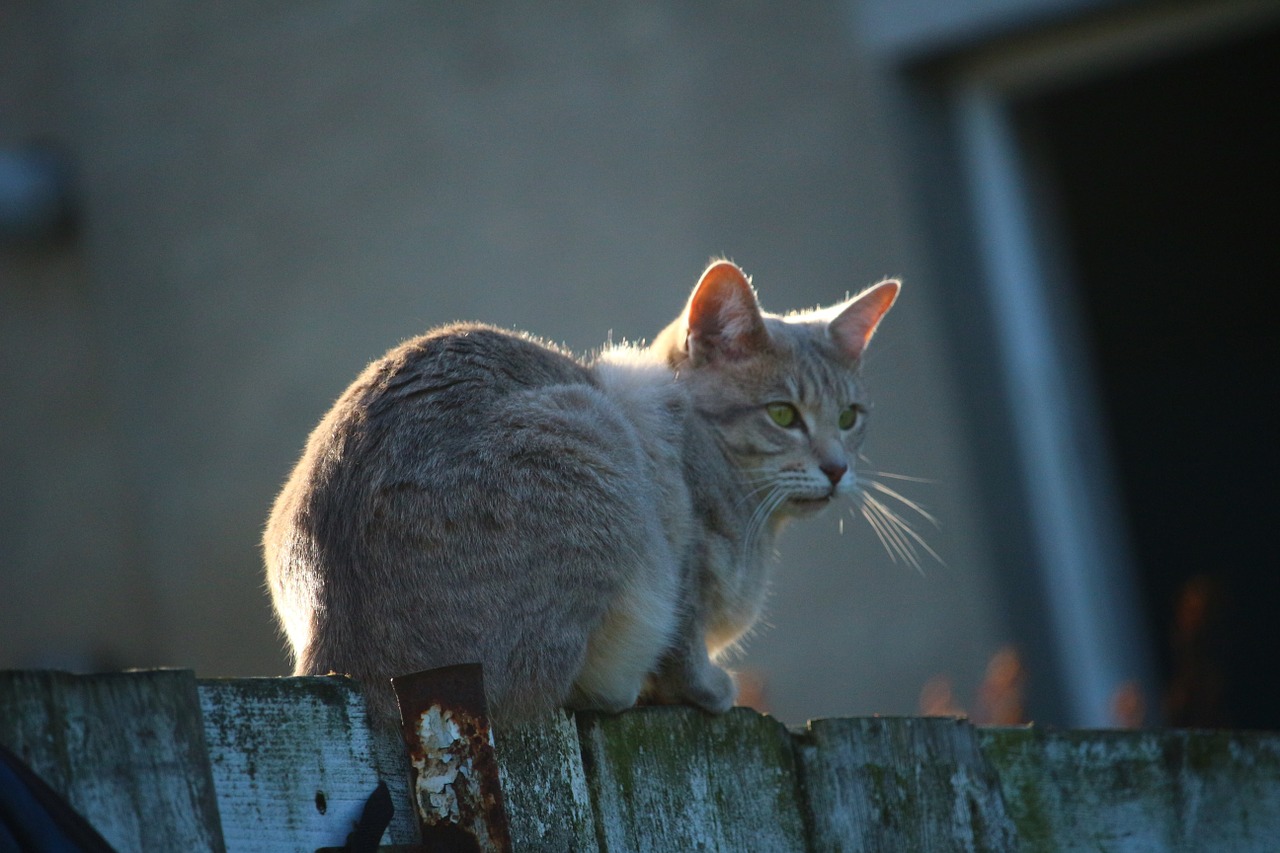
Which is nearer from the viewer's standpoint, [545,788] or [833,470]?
[545,788]

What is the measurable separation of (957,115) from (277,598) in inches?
166

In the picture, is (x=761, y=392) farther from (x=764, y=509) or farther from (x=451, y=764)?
(x=451, y=764)

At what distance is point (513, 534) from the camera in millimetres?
1926

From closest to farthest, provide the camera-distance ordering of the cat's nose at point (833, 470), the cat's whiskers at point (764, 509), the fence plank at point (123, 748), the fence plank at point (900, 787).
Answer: the fence plank at point (123, 748) < the fence plank at point (900, 787) < the cat's whiskers at point (764, 509) < the cat's nose at point (833, 470)

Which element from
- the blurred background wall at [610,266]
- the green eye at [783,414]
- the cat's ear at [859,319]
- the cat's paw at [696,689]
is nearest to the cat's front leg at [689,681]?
the cat's paw at [696,689]

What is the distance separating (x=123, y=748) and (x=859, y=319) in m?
2.08

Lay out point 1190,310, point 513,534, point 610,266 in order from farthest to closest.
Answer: point 1190,310, point 610,266, point 513,534

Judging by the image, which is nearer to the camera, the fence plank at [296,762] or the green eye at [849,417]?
the fence plank at [296,762]

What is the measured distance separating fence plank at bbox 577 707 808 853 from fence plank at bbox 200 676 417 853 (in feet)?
1.04

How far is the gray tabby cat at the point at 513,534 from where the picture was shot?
1.86 m

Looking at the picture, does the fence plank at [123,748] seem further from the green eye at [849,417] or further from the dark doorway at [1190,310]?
the dark doorway at [1190,310]

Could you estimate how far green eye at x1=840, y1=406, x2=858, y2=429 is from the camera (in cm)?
299

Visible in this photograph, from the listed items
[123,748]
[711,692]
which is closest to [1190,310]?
[711,692]

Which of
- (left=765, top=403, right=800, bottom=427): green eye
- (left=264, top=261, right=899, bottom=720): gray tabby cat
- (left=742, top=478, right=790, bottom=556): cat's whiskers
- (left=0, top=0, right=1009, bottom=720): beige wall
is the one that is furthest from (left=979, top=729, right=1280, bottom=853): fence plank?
(left=0, top=0, right=1009, bottom=720): beige wall
